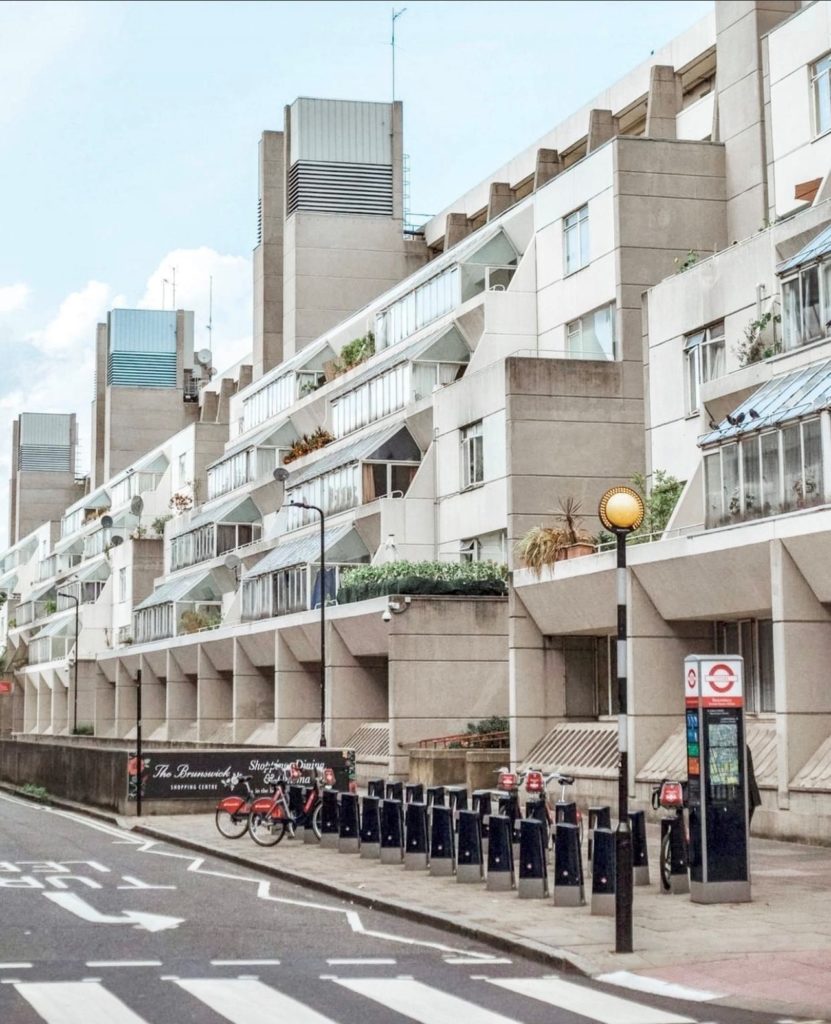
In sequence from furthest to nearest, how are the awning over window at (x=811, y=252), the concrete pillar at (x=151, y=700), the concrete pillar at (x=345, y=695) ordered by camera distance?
the concrete pillar at (x=151, y=700) → the concrete pillar at (x=345, y=695) → the awning over window at (x=811, y=252)

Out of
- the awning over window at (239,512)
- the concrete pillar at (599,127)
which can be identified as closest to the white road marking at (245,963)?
the concrete pillar at (599,127)

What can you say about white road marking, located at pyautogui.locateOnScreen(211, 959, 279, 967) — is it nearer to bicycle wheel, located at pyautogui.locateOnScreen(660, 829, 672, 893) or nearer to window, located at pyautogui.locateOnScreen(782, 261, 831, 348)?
bicycle wheel, located at pyautogui.locateOnScreen(660, 829, 672, 893)

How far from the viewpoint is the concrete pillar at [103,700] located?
87.8 meters

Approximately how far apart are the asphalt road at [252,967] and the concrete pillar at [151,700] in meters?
54.7

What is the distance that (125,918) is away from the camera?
17250 mm

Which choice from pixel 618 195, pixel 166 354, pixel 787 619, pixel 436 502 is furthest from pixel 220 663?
pixel 166 354

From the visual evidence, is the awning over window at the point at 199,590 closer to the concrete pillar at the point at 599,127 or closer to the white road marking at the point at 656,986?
the concrete pillar at the point at 599,127

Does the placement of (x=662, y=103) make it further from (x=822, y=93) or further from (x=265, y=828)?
(x=265, y=828)

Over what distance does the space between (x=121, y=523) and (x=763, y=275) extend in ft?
226

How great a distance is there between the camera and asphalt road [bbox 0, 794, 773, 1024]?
11539 millimetres

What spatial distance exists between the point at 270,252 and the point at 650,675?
53126mm

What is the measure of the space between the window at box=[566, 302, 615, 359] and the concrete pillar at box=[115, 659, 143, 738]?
4319cm

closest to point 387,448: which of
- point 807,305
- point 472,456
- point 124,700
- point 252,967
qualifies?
point 472,456

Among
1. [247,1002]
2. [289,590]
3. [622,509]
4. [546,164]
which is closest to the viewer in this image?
[247,1002]
